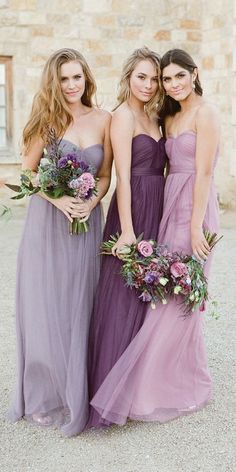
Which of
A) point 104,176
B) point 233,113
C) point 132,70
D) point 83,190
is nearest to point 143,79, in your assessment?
point 132,70

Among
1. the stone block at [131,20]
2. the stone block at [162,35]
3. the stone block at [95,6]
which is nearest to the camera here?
the stone block at [95,6]

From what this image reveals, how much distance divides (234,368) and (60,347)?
1504mm

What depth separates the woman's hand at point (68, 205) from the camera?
334cm

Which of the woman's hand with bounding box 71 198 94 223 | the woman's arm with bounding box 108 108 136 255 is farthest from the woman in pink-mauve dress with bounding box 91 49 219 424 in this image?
the woman's hand with bounding box 71 198 94 223

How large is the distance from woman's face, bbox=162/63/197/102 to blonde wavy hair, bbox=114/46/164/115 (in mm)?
54

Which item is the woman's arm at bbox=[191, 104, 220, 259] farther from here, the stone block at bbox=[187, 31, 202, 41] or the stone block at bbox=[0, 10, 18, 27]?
the stone block at bbox=[187, 31, 202, 41]

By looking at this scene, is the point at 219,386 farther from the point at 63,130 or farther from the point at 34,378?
the point at 63,130

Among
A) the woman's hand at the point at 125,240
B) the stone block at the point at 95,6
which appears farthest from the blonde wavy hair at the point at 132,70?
the stone block at the point at 95,6

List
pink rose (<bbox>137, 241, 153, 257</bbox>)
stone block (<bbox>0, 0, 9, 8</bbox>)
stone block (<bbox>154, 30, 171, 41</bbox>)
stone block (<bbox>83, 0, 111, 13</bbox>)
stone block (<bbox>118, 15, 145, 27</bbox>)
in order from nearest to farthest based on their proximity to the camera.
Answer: pink rose (<bbox>137, 241, 153, 257</bbox>) → stone block (<bbox>0, 0, 9, 8</bbox>) → stone block (<bbox>83, 0, 111, 13</bbox>) → stone block (<bbox>118, 15, 145, 27</bbox>) → stone block (<bbox>154, 30, 171, 41</bbox>)

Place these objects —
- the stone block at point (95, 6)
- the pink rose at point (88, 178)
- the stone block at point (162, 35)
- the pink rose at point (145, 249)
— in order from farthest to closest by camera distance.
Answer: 1. the stone block at point (162, 35)
2. the stone block at point (95, 6)
3. the pink rose at point (145, 249)
4. the pink rose at point (88, 178)

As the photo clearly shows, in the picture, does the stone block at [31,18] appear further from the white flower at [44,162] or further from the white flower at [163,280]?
the white flower at [163,280]

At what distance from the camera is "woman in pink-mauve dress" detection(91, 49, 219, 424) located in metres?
3.35

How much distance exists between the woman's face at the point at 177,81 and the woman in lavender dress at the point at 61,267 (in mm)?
352

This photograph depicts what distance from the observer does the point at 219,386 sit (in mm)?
4137
